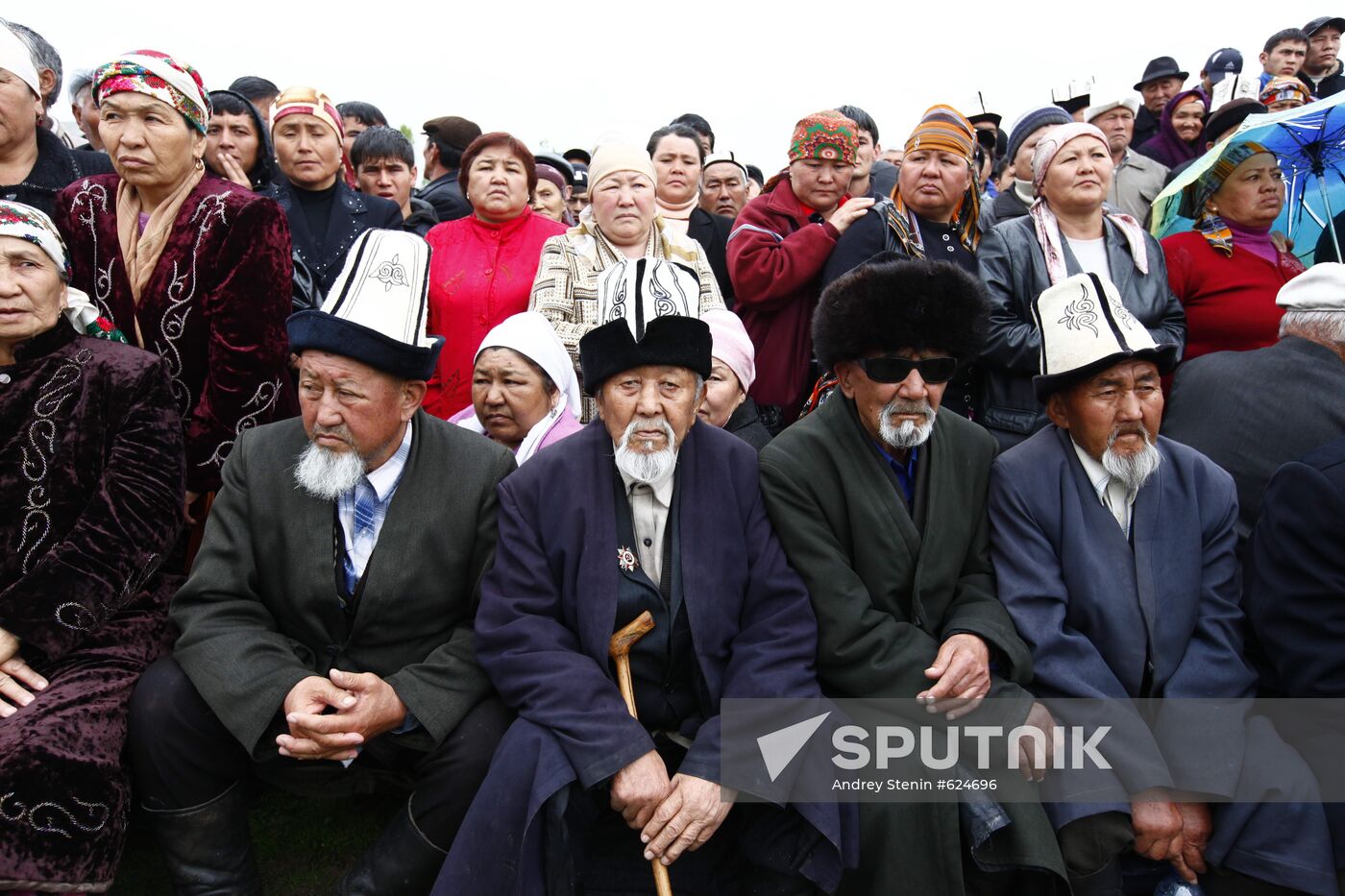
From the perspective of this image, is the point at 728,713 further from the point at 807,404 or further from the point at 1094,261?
the point at 1094,261

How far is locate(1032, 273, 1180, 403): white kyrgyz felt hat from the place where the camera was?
11.4 ft

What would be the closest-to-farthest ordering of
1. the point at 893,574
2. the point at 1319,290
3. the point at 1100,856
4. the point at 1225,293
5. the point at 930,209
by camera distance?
1. the point at 1100,856
2. the point at 893,574
3. the point at 1319,290
4. the point at 1225,293
5. the point at 930,209

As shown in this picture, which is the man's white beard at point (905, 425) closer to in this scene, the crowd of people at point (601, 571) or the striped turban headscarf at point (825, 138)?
the crowd of people at point (601, 571)

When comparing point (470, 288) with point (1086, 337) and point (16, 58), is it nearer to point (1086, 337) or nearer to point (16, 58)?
point (16, 58)

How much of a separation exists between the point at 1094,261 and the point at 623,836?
138 inches

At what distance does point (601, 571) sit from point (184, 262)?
7.16 ft

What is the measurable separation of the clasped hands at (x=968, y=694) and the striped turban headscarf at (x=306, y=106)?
174 inches

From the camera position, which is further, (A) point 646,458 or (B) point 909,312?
(B) point 909,312

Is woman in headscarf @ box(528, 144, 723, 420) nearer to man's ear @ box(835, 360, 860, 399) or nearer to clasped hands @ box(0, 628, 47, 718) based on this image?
man's ear @ box(835, 360, 860, 399)

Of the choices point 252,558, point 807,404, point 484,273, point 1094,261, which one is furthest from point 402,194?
point 1094,261

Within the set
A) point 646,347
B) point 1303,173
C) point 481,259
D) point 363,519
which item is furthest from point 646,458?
point 1303,173

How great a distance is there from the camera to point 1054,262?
4.84 m

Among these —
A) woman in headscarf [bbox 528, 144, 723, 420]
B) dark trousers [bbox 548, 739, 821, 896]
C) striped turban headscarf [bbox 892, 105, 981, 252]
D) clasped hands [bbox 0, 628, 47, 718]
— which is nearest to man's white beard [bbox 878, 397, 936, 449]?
dark trousers [bbox 548, 739, 821, 896]

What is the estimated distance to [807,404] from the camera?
4914 mm
